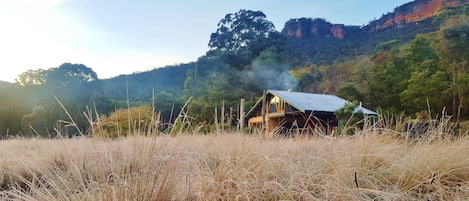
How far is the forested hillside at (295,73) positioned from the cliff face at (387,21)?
0.13 meters

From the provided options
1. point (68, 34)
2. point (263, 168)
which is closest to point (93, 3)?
point (68, 34)

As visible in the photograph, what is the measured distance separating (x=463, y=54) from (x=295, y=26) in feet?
89.5

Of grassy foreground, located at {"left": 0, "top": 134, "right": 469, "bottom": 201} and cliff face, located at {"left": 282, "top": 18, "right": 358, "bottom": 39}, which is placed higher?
cliff face, located at {"left": 282, "top": 18, "right": 358, "bottom": 39}

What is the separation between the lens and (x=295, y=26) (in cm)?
4438

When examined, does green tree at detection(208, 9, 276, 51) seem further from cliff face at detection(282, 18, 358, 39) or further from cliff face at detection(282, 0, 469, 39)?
cliff face at detection(282, 0, 469, 39)

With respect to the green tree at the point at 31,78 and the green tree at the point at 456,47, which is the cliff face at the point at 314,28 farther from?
the green tree at the point at 31,78

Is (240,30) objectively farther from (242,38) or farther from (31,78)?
(31,78)

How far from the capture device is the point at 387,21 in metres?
35.4

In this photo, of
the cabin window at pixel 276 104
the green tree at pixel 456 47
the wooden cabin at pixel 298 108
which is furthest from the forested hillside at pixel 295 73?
the cabin window at pixel 276 104

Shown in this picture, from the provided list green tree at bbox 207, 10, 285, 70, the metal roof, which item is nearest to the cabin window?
the metal roof

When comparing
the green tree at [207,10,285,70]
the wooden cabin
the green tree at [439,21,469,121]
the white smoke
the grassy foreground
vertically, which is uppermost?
the green tree at [207,10,285,70]

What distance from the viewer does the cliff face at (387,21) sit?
33.4m

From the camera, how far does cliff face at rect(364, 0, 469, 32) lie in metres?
33.6

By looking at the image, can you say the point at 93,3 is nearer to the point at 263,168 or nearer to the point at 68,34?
the point at 68,34
